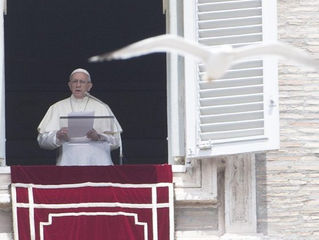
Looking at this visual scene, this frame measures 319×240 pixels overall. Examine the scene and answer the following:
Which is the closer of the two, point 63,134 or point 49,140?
point 63,134

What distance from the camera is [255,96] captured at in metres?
14.9

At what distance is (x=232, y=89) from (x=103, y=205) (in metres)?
1.17

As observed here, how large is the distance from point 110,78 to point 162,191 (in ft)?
14.4

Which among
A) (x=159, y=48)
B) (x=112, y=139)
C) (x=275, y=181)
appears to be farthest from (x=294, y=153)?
(x=159, y=48)

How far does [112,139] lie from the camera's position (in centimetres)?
1530

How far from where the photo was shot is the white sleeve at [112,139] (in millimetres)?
15234

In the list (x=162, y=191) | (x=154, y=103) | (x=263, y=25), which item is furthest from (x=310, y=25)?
(x=154, y=103)

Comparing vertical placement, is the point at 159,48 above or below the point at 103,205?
above

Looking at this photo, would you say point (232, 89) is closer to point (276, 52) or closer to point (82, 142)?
point (82, 142)

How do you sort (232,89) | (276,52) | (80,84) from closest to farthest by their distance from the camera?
(276,52)
(232,89)
(80,84)

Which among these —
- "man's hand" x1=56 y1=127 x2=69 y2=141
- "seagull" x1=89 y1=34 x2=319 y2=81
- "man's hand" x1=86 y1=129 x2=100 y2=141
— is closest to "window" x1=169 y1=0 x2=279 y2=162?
"man's hand" x1=86 y1=129 x2=100 y2=141

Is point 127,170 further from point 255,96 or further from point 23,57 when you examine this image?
point 23,57

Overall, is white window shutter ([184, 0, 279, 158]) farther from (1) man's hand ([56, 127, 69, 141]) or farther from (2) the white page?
(1) man's hand ([56, 127, 69, 141])

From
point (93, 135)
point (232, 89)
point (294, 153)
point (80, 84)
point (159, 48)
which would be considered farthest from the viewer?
point (80, 84)
